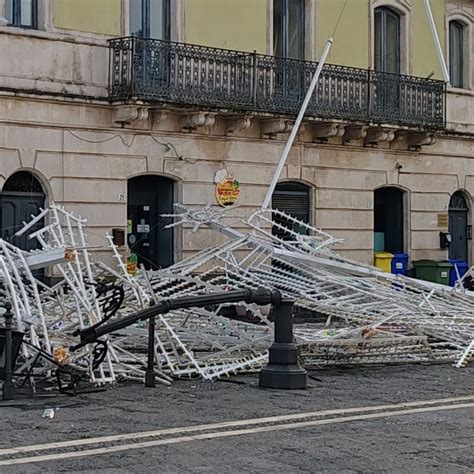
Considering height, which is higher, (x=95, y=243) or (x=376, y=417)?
(x=95, y=243)

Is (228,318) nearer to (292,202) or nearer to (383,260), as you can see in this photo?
(292,202)

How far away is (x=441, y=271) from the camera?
27.6 meters

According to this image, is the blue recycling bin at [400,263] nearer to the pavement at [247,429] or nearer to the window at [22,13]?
the window at [22,13]

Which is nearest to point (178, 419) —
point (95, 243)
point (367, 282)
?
point (367, 282)

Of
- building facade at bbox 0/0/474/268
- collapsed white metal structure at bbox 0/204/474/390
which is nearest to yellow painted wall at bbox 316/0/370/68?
building facade at bbox 0/0/474/268

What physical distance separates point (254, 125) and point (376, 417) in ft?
47.8

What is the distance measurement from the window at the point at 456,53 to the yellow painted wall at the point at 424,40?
80 centimetres

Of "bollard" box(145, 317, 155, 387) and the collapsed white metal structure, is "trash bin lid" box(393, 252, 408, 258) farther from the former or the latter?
"bollard" box(145, 317, 155, 387)

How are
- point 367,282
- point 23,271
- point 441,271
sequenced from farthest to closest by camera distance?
point 441,271, point 367,282, point 23,271

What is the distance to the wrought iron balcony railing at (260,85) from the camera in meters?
21.9

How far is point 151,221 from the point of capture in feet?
77.2

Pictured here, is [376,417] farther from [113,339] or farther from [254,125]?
[254,125]

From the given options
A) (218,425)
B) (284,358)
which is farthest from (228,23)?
(218,425)

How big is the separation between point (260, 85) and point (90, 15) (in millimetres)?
4091
